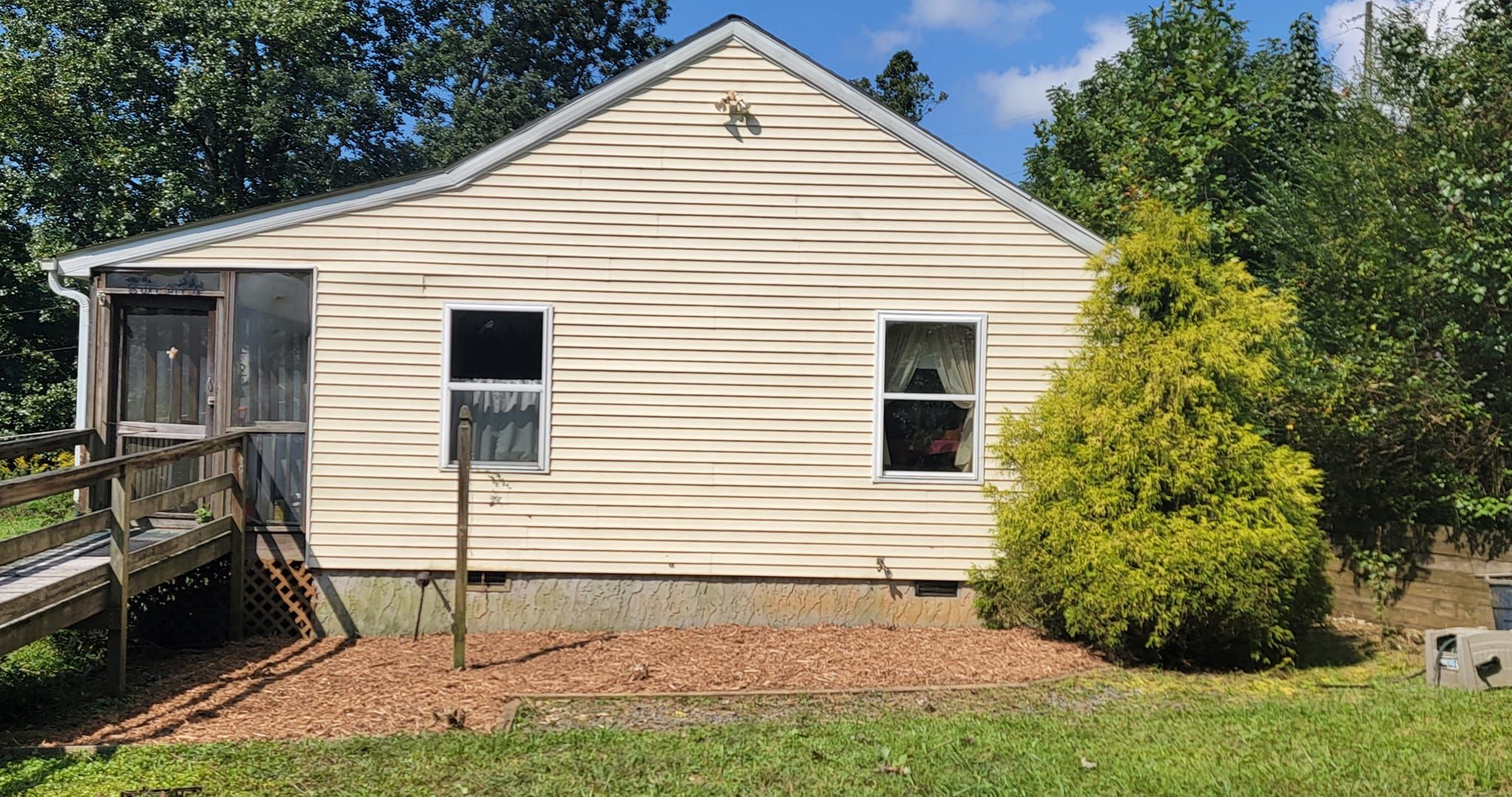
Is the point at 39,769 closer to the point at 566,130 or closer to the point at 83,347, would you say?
the point at 83,347

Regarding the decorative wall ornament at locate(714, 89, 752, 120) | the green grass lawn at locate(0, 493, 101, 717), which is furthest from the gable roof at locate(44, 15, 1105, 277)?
the green grass lawn at locate(0, 493, 101, 717)

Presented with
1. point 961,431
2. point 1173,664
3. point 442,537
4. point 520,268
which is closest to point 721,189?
point 520,268

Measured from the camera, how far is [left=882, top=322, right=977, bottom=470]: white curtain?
878 centimetres

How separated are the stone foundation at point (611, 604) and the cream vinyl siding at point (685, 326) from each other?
0.44 feet

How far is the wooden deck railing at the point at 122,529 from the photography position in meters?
6.00

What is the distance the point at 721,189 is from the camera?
8.76 meters

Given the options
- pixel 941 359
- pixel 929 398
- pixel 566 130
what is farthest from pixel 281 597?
pixel 941 359

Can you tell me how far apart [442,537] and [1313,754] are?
6498 millimetres

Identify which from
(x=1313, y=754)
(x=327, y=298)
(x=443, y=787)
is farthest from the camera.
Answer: (x=327, y=298)

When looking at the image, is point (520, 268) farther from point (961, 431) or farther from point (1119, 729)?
point (1119, 729)

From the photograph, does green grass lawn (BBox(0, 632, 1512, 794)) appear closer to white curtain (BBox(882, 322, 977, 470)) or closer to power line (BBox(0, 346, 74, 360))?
white curtain (BBox(882, 322, 977, 470))

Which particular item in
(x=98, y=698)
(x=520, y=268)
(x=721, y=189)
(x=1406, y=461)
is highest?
(x=721, y=189)

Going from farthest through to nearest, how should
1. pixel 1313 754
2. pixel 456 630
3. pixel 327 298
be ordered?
1. pixel 327 298
2. pixel 456 630
3. pixel 1313 754

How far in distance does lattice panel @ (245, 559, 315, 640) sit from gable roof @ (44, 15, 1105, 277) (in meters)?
2.80
